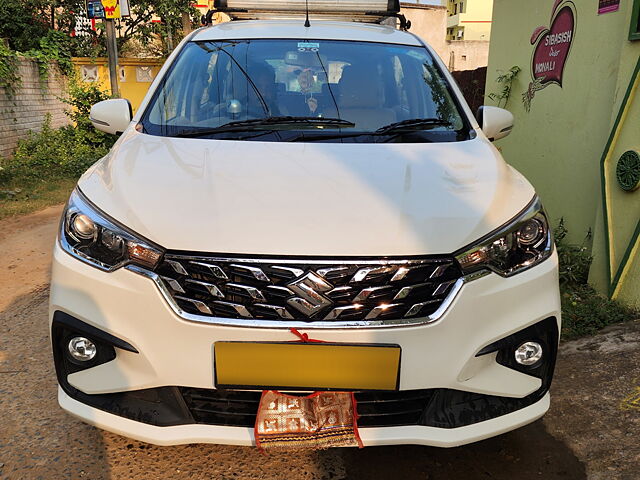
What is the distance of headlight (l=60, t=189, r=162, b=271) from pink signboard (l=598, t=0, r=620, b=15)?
3.89 metres

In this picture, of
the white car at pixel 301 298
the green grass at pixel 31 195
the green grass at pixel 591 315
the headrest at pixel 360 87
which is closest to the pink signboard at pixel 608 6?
the green grass at pixel 591 315

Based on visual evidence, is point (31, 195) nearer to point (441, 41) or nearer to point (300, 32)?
point (300, 32)

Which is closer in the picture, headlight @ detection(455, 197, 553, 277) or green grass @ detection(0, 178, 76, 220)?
headlight @ detection(455, 197, 553, 277)

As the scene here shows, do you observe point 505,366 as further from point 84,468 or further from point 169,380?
point 84,468

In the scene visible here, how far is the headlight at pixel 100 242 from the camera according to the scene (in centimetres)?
174

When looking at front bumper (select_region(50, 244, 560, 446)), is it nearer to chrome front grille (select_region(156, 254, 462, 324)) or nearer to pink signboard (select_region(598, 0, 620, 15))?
chrome front grille (select_region(156, 254, 462, 324))

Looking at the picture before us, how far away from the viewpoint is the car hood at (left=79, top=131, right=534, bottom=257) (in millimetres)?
1712

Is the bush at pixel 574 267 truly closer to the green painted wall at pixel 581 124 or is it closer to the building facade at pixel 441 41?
the green painted wall at pixel 581 124

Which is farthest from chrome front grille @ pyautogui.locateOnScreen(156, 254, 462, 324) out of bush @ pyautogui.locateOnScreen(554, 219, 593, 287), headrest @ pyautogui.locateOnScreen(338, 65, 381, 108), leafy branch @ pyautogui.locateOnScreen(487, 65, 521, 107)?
leafy branch @ pyautogui.locateOnScreen(487, 65, 521, 107)

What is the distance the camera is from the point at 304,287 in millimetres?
1661

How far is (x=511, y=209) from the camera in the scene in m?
1.92

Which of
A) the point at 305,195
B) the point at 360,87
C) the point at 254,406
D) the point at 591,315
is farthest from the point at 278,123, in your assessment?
the point at 591,315

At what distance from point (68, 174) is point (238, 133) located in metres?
7.43

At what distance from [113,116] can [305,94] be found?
3.12 feet
